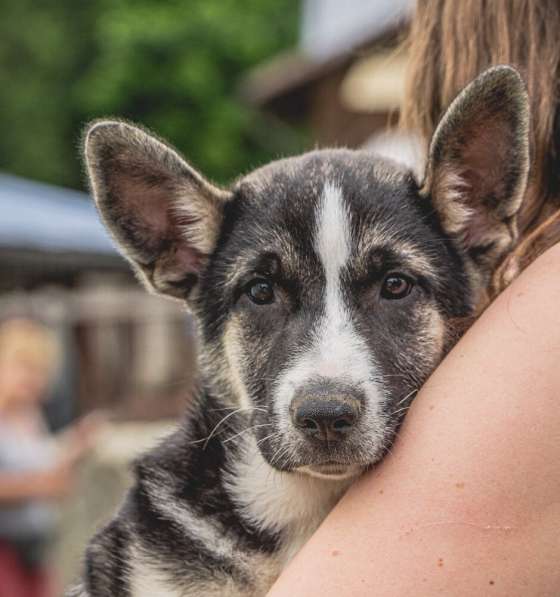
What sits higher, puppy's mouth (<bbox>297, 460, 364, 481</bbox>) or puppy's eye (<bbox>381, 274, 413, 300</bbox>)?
puppy's eye (<bbox>381, 274, 413, 300</bbox>)

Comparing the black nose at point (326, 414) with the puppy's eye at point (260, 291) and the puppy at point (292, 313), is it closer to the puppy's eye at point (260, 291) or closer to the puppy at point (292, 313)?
the puppy at point (292, 313)

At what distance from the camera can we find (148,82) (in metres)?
37.3

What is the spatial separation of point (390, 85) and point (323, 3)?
1342 centimetres

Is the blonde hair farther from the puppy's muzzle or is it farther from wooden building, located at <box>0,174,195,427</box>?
Answer: the puppy's muzzle

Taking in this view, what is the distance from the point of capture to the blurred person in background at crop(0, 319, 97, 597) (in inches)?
305

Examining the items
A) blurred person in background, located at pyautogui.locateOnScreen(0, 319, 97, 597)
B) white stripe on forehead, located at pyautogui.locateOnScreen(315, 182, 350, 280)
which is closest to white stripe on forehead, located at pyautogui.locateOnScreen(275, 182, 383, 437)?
white stripe on forehead, located at pyautogui.locateOnScreen(315, 182, 350, 280)

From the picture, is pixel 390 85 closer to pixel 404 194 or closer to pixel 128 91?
pixel 404 194

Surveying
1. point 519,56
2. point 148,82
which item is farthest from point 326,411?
point 148,82

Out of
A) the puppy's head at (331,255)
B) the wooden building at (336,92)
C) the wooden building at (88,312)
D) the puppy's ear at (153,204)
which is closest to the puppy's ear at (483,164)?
the puppy's head at (331,255)

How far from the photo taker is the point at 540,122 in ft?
9.27

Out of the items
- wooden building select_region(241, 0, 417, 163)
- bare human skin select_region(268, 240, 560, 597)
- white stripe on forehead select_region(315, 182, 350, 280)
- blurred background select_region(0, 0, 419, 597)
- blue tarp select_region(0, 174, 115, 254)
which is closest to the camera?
bare human skin select_region(268, 240, 560, 597)

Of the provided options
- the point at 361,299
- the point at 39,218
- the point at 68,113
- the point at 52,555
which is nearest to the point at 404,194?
the point at 361,299

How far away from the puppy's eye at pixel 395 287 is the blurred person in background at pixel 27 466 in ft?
18.1

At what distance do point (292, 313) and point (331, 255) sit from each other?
0.18 m
